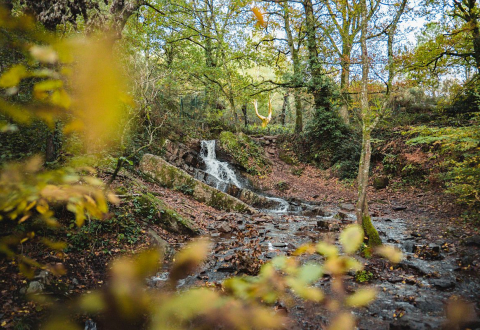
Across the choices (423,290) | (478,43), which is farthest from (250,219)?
(478,43)

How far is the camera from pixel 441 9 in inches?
371

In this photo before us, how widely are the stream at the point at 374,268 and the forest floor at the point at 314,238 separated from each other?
0.01m

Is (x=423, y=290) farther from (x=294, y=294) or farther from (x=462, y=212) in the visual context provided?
(x=462, y=212)

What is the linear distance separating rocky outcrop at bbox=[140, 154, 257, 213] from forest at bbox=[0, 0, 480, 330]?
0.06 metres

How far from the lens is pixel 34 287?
10.0ft

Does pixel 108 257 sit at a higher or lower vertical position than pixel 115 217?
lower

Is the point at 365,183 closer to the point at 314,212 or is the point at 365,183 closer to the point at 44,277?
the point at 314,212

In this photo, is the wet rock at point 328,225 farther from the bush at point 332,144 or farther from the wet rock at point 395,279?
the bush at point 332,144

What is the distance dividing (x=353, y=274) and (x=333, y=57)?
12789 millimetres

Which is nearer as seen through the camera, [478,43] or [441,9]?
[478,43]

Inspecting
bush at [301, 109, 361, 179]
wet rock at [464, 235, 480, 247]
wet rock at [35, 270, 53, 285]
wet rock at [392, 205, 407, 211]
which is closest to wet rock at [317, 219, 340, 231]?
wet rock at [464, 235, 480, 247]

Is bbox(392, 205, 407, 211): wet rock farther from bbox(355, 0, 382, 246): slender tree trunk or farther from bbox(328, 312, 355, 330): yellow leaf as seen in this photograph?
bbox(328, 312, 355, 330): yellow leaf

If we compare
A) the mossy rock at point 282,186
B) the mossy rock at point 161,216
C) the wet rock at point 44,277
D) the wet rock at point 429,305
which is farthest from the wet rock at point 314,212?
the wet rock at point 44,277

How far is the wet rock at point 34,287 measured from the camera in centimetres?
300
